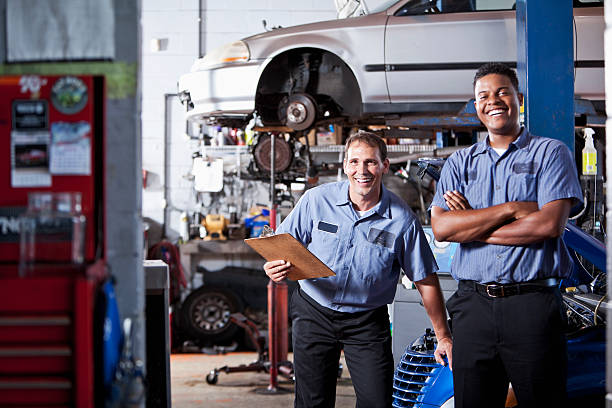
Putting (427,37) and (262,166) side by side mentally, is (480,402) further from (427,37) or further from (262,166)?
(262,166)

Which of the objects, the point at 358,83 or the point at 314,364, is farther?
the point at 358,83

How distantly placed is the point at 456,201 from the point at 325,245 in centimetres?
57

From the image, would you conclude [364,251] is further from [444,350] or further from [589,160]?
[589,160]

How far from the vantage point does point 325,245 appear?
2645 millimetres

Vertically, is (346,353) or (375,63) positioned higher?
(375,63)

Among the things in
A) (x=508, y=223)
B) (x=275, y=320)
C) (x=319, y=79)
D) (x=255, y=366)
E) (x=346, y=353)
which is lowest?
(x=255, y=366)

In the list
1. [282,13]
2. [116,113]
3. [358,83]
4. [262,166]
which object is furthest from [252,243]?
[282,13]

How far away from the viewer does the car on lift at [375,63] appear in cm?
464

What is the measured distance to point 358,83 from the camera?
194 inches

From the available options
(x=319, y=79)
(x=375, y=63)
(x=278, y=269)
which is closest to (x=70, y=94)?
(x=278, y=269)

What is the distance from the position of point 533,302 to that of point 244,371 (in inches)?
152

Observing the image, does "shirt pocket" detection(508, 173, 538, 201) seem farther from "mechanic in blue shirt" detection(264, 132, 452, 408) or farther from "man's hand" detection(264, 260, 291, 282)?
"man's hand" detection(264, 260, 291, 282)

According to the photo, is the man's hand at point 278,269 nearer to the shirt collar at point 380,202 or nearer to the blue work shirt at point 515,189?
the shirt collar at point 380,202

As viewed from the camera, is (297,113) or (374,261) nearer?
(374,261)
